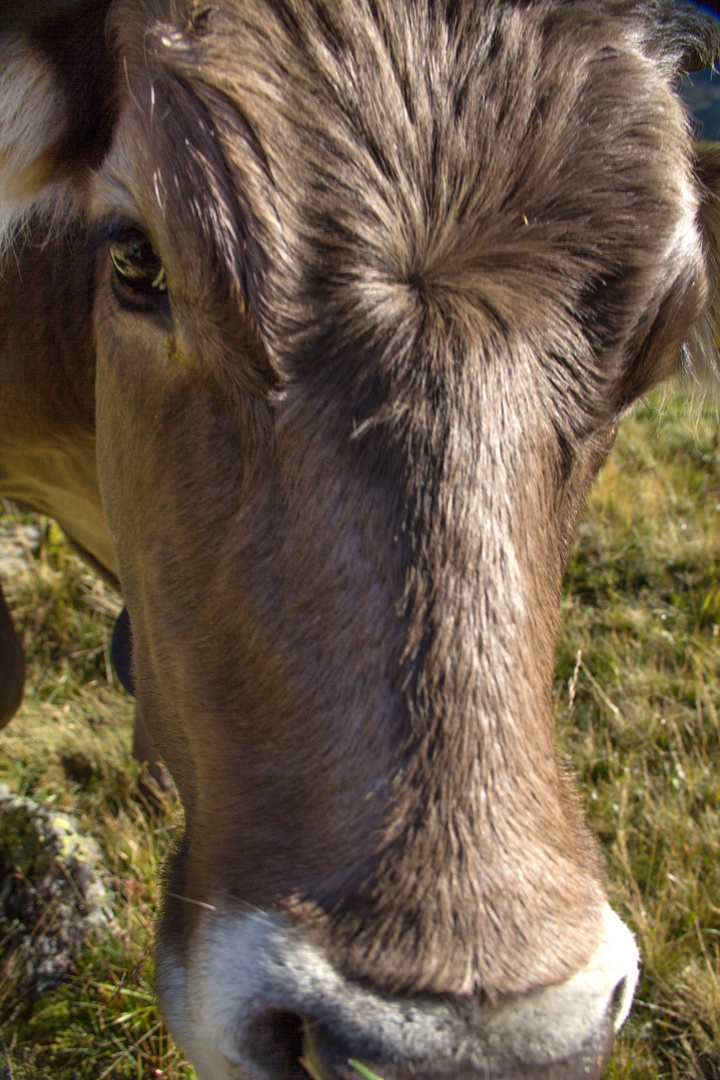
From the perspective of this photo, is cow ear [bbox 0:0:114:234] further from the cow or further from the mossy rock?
the mossy rock

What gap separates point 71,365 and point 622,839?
2.48 meters

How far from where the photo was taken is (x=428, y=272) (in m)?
1.65

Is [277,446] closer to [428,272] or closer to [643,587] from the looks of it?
[428,272]

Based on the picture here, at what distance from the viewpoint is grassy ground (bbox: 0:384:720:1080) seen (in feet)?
9.36

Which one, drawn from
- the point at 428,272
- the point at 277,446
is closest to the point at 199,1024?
the point at 277,446

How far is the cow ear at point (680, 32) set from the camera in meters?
2.07

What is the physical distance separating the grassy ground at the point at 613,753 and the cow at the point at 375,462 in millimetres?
1029

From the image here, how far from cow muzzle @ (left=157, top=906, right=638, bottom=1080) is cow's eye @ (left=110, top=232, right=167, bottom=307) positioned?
3.92 feet

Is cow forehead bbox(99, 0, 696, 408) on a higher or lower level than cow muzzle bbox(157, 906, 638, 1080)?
higher

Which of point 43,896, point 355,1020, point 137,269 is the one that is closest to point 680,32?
point 137,269

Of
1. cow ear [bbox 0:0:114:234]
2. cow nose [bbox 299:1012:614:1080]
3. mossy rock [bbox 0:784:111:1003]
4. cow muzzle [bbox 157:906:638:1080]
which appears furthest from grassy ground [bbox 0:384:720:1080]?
cow ear [bbox 0:0:114:234]

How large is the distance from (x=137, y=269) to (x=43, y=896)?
2281 millimetres

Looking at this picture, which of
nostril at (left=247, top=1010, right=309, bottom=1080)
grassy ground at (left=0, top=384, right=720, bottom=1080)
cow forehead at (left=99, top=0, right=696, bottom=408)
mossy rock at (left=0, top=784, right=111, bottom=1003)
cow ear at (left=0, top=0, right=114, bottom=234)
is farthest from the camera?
mossy rock at (left=0, top=784, right=111, bottom=1003)

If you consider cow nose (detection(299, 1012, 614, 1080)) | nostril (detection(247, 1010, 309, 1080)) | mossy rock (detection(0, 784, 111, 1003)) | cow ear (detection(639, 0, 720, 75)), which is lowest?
mossy rock (detection(0, 784, 111, 1003))
